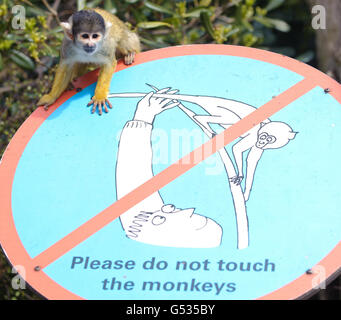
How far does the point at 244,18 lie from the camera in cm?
426

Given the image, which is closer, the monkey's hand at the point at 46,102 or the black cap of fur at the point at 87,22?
the black cap of fur at the point at 87,22

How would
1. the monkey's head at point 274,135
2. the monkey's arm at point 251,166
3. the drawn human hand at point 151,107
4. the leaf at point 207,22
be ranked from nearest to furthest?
1. the monkey's arm at point 251,166
2. the monkey's head at point 274,135
3. the drawn human hand at point 151,107
4. the leaf at point 207,22

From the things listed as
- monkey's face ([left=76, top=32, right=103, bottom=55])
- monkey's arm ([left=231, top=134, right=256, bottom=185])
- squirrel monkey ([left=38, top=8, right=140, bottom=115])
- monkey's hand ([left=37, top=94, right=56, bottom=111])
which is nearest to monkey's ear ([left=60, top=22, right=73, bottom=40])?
squirrel monkey ([left=38, top=8, right=140, bottom=115])

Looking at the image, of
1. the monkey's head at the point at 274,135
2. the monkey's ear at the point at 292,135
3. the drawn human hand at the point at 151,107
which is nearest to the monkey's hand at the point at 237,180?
the monkey's head at the point at 274,135

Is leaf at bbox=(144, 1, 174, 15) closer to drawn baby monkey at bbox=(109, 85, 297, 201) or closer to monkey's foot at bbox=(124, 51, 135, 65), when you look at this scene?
monkey's foot at bbox=(124, 51, 135, 65)

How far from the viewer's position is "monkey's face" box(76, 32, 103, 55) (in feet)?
10.3

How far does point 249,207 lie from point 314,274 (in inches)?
17.0

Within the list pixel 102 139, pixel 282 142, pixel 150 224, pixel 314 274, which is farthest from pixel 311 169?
pixel 102 139

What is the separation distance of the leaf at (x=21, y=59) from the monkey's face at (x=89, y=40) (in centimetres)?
109

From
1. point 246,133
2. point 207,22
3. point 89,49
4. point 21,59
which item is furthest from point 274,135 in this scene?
point 21,59

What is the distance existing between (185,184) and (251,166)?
344 mm

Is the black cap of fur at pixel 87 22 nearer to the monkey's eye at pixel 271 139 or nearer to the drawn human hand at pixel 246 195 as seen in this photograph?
the monkey's eye at pixel 271 139

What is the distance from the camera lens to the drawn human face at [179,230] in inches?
94.7

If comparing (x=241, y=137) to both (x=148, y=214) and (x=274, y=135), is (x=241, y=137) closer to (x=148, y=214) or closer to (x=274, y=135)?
(x=274, y=135)
